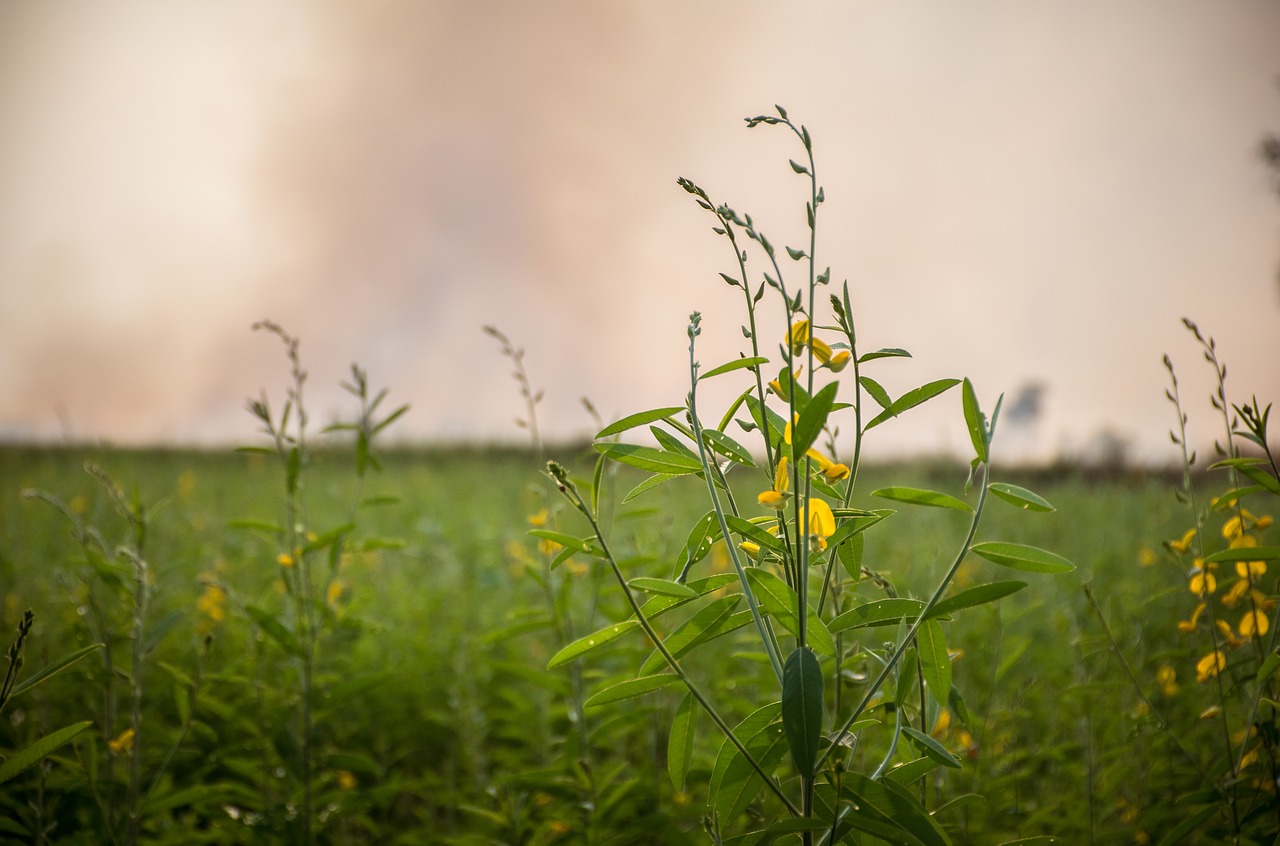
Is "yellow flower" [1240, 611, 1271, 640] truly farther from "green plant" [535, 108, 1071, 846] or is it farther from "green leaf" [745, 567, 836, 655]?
"green leaf" [745, 567, 836, 655]

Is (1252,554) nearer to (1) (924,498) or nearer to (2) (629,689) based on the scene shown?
(1) (924,498)

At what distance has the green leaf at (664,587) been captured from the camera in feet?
2.68

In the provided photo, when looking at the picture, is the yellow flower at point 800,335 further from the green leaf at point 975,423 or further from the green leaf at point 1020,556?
the green leaf at point 1020,556

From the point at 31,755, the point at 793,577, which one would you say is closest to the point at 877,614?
the point at 793,577

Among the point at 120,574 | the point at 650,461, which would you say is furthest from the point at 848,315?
the point at 120,574

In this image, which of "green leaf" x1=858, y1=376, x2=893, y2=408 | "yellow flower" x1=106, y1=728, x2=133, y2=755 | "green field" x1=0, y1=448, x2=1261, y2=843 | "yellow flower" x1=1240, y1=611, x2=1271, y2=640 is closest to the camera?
"green leaf" x1=858, y1=376, x2=893, y2=408

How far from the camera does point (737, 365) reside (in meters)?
0.87

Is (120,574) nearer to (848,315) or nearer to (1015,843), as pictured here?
(848,315)

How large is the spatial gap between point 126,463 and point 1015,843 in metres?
10.9

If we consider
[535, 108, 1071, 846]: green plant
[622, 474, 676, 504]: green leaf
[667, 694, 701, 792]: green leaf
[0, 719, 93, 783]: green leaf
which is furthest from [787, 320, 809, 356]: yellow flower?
[0, 719, 93, 783]: green leaf

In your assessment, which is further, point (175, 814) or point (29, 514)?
point (29, 514)

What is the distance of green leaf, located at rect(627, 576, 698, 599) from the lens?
817mm

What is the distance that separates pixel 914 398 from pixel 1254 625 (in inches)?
34.9

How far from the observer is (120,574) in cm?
159
